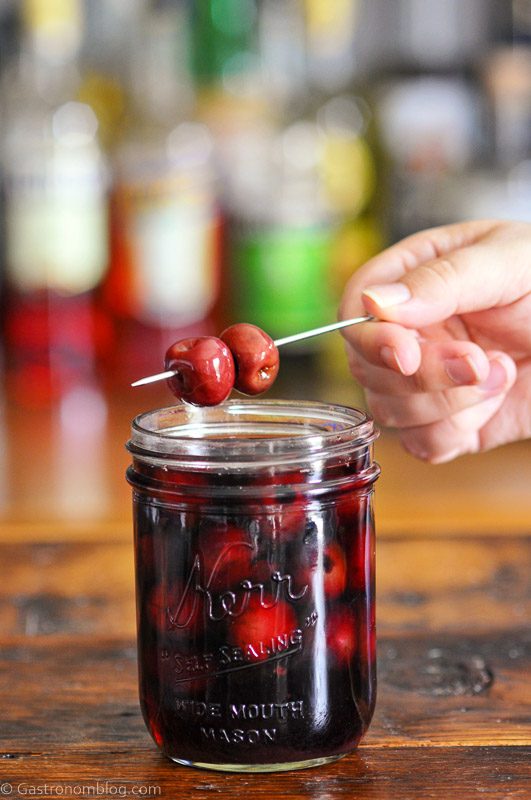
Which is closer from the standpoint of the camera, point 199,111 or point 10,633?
point 10,633

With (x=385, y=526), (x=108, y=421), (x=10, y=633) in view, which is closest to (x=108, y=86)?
(x=108, y=421)

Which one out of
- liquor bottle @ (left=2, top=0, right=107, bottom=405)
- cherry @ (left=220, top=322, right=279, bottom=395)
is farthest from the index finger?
liquor bottle @ (left=2, top=0, right=107, bottom=405)

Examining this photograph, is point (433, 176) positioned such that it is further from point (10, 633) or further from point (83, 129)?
point (10, 633)

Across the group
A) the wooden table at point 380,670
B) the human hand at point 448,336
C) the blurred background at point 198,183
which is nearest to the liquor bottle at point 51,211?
the blurred background at point 198,183

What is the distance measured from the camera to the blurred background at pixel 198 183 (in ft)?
7.04

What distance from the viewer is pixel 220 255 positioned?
2264 mm

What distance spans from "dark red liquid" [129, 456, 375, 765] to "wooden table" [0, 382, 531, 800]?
1.0 inches

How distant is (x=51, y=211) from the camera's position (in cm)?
217

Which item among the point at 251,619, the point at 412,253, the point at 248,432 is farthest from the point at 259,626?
the point at 412,253

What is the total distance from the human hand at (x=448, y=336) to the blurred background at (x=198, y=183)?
1.13 meters

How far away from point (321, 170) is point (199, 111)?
24 centimetres

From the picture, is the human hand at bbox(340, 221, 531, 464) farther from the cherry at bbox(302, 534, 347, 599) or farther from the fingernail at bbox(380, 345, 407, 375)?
the cherry at bbox(302, 534, 347, 599)

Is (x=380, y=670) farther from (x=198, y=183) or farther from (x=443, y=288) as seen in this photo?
(x=198, y=183)

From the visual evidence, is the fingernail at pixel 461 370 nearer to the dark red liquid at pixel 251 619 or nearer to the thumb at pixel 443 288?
the thumb at pixel 443 288
